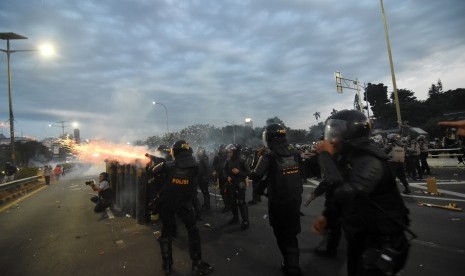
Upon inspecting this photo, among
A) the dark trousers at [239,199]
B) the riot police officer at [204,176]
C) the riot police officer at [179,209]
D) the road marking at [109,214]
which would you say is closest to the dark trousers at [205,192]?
the riot police officer at [204,176]

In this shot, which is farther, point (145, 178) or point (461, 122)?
point (145, 178)

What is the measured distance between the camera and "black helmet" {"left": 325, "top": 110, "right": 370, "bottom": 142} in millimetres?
2729

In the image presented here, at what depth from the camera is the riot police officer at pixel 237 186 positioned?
7389 mm

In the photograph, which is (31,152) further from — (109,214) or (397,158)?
(397,158)

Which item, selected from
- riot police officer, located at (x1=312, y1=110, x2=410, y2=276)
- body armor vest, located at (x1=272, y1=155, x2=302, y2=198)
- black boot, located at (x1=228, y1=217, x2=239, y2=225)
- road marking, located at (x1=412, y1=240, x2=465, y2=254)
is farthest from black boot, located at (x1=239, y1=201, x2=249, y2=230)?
riot police officer, located at (x1=312, y1=110, x2=410, y2=276)

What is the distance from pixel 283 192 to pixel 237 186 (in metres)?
3.42

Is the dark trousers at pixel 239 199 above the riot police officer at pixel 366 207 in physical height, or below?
below

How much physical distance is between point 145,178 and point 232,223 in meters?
2.43

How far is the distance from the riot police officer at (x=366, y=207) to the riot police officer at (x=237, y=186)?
Result: 420 centimetres

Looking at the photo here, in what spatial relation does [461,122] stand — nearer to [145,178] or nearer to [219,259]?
[219,259]

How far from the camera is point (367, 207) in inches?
97.3

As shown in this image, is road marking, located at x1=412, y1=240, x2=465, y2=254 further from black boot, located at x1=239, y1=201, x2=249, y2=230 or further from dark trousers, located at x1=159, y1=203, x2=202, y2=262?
dark trousers, located at x1=159, y1=203, x2=202, y2=262

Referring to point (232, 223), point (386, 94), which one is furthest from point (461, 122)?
point (386, 94)

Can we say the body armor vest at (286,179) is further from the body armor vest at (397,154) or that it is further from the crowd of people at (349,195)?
the body armor vest at (397,154)
